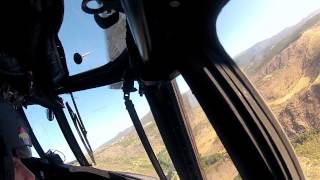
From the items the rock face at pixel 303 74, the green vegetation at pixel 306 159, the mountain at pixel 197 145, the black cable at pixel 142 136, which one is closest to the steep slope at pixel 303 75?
the rock face at pixel 303 74

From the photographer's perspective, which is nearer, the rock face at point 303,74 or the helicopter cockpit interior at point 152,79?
the helicopter cockpit interior at point 152,79

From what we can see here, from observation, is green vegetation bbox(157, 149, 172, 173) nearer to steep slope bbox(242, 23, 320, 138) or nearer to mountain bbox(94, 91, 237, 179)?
mountain bbox(94, 91, 237, 179)

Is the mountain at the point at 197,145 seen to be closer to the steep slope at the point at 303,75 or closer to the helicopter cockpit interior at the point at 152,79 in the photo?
the helicopter cockpit interior at the point at 152,79

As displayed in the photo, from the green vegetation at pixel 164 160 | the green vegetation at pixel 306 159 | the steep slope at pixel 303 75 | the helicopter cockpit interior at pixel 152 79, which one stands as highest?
the helicopter cockpit interior at pixel 152 79

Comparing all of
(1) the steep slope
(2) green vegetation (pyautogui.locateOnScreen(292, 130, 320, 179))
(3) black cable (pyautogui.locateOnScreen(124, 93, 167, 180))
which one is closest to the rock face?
(1) the steep slope

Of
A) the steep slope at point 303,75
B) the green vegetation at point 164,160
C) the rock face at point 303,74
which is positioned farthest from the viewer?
the steep slope at point 303,75

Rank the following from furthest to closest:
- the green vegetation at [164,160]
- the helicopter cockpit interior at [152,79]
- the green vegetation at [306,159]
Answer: the green vegetation at [164,160], the green vegetation at [306,159], the helicopter cockpit interior at [152,79]

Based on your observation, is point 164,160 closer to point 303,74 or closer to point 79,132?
point 79,132

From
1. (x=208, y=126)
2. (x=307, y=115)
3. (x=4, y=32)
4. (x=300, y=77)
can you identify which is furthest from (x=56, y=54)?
(x=307, y=115)

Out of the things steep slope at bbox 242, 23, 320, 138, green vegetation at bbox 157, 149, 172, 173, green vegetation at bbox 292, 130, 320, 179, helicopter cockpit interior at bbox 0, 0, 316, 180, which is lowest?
steep slope at bbox 242, 23, 320, 138

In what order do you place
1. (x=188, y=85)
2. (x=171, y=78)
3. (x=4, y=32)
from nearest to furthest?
(x=188, y=85) → (x=171, y=78) → (x=4, y=32)

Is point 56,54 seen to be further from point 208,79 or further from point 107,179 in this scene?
point 208,79
